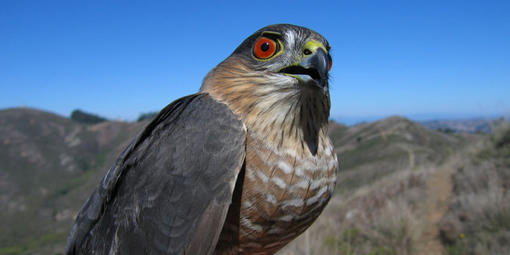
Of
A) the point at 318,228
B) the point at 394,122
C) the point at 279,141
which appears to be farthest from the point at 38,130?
the point at 279,141

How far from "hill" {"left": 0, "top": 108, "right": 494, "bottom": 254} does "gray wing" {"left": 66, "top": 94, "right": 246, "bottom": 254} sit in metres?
1.34

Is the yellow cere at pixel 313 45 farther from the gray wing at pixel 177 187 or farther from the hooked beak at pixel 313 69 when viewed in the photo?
the gray wing at pixel 177 187

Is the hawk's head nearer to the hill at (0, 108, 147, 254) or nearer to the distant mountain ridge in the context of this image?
the distant mountain ridge

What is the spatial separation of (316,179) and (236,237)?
2.28ft

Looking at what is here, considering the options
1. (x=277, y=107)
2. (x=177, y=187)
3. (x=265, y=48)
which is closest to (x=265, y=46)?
(x=265, y=48)

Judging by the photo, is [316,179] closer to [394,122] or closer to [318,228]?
[318,228]

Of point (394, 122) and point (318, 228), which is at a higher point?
point (394, 122)

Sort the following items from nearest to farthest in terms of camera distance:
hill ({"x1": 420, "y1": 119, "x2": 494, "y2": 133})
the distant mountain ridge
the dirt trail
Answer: the dirt trail, the distant mountain ridge, hill ({"x1": 420, "y1": 119, "x2": 494, "y2": 133})

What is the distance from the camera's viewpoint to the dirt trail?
803 centimetres

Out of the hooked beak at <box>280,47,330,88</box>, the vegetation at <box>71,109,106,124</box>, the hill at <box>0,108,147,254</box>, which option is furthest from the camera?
the vegetation at <box>71,109,106,124</box>

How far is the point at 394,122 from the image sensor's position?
3772 cm

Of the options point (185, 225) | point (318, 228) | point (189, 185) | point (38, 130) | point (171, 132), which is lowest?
point (38, 130)

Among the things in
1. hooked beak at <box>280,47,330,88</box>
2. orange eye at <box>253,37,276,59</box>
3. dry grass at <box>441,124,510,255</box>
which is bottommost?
dry grass at <box>441,124,510,255</box>

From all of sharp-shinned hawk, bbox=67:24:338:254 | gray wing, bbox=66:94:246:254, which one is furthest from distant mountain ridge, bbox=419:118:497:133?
gray wing, bbox=66:94:246:254
